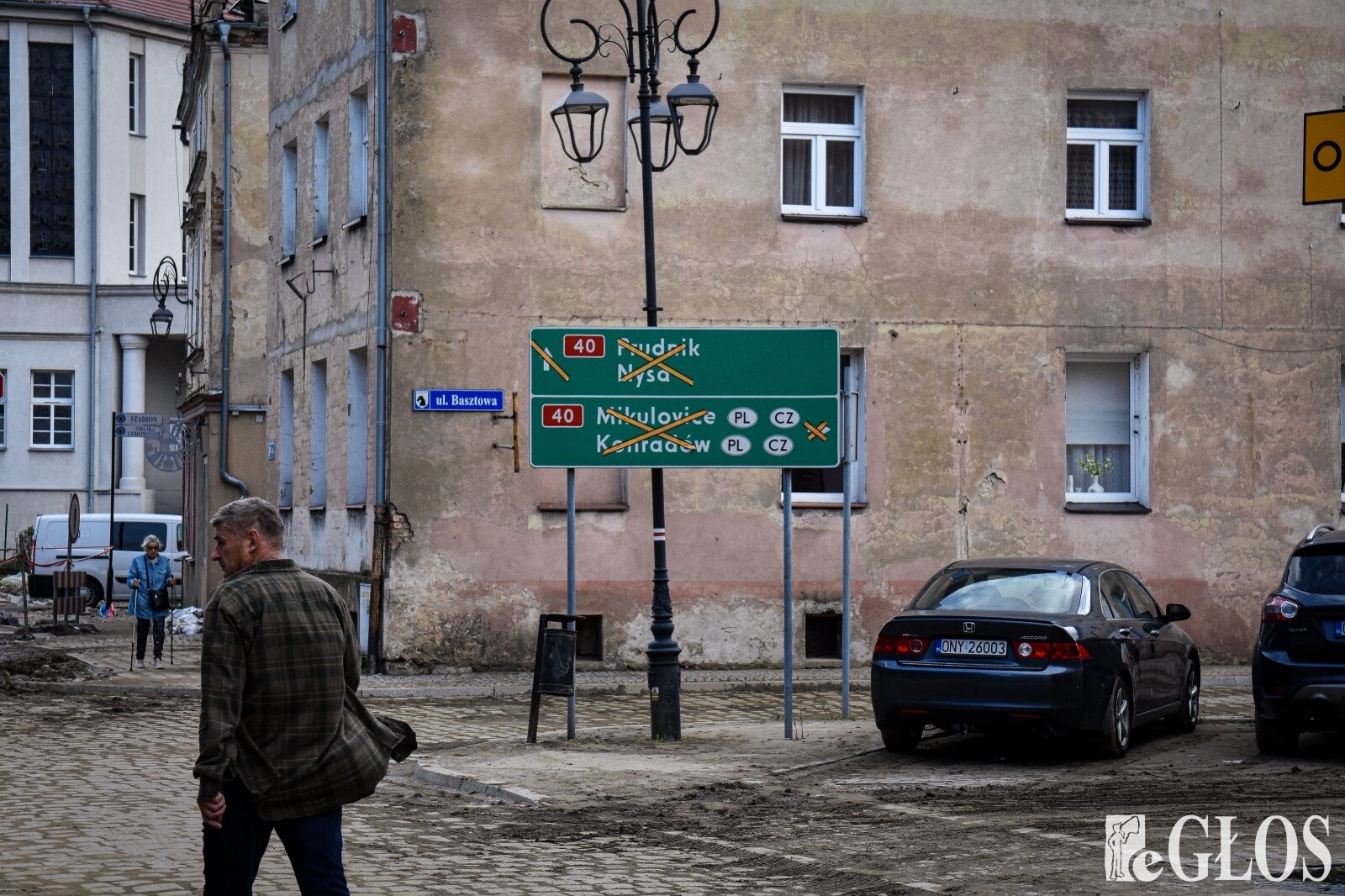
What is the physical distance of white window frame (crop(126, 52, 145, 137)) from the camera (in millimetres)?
61500

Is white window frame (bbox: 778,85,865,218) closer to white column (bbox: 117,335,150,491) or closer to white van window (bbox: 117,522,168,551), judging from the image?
white van window (bbox: 117,522,168,551)

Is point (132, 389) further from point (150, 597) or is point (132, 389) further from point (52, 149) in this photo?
point (150, 597)

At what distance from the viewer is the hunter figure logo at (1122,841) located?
9.41m

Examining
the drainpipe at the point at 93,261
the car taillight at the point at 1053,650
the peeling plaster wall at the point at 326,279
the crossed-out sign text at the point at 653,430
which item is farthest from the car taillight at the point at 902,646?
the drainpipe at the point at 93,261

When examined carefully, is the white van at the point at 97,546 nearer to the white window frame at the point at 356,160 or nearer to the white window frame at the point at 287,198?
the white window frame at the point at 287,198

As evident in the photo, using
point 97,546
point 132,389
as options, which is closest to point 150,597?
point 97,546

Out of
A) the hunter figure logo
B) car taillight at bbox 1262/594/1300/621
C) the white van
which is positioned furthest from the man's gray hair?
the white van

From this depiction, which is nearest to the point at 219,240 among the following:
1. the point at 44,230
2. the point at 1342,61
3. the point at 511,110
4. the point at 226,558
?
the point at 511,110

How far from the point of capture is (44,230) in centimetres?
5944

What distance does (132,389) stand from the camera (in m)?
59.5

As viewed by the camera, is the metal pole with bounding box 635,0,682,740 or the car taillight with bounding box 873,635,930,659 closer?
the car taillight with bounding box 873,635,930,659

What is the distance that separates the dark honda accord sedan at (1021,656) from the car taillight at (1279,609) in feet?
3.53

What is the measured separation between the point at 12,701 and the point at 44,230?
4175 centimetres

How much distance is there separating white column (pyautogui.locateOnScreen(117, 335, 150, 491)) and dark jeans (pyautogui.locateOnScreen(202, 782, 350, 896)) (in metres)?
54.6
